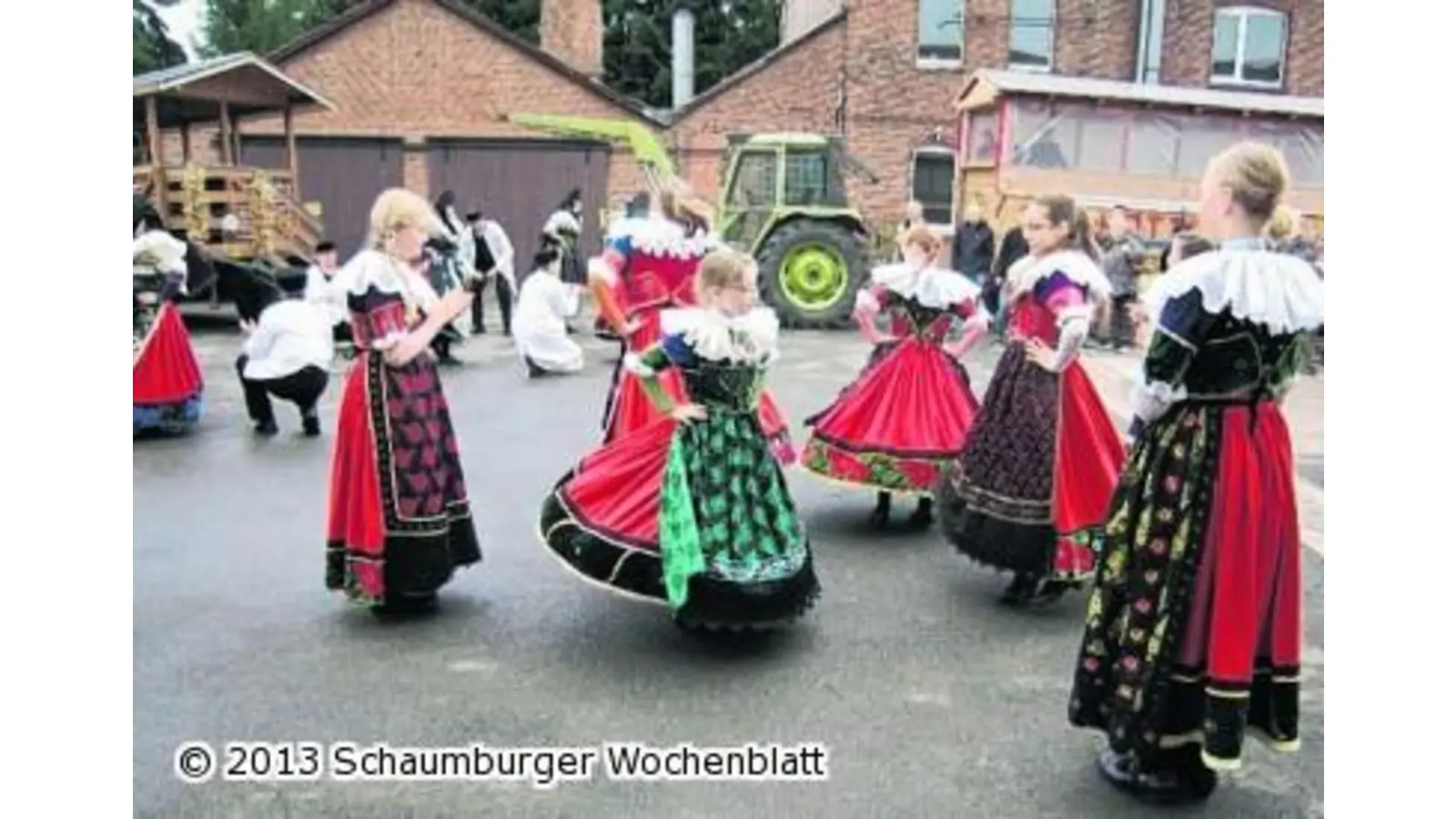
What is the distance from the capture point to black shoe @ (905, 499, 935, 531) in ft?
16.8

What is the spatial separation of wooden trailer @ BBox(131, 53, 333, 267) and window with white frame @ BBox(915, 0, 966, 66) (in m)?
2.95

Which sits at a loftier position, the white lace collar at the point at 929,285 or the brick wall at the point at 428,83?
the brick wall at the point at 428,83

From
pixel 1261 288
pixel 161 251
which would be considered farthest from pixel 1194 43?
pixel 161 251

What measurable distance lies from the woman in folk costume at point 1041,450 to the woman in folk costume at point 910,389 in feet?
2.08

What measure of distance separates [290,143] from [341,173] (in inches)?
12.7

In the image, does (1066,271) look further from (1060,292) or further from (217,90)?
(217,90)

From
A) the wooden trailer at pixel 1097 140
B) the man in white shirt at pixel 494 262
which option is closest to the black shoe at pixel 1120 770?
the wooden trailer at pixel 1097 140

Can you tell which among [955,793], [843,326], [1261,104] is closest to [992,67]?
[1261,104]

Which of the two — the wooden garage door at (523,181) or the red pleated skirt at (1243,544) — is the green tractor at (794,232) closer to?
the wooden garage door at (523,181)

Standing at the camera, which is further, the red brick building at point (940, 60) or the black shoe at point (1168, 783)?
the red brick building at point (940, 60)

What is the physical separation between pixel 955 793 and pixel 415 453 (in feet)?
6.53

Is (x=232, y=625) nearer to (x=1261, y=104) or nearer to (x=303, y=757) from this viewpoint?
(x=303, y=757)

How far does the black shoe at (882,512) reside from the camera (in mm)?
5145

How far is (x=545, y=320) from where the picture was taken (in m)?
9.27
